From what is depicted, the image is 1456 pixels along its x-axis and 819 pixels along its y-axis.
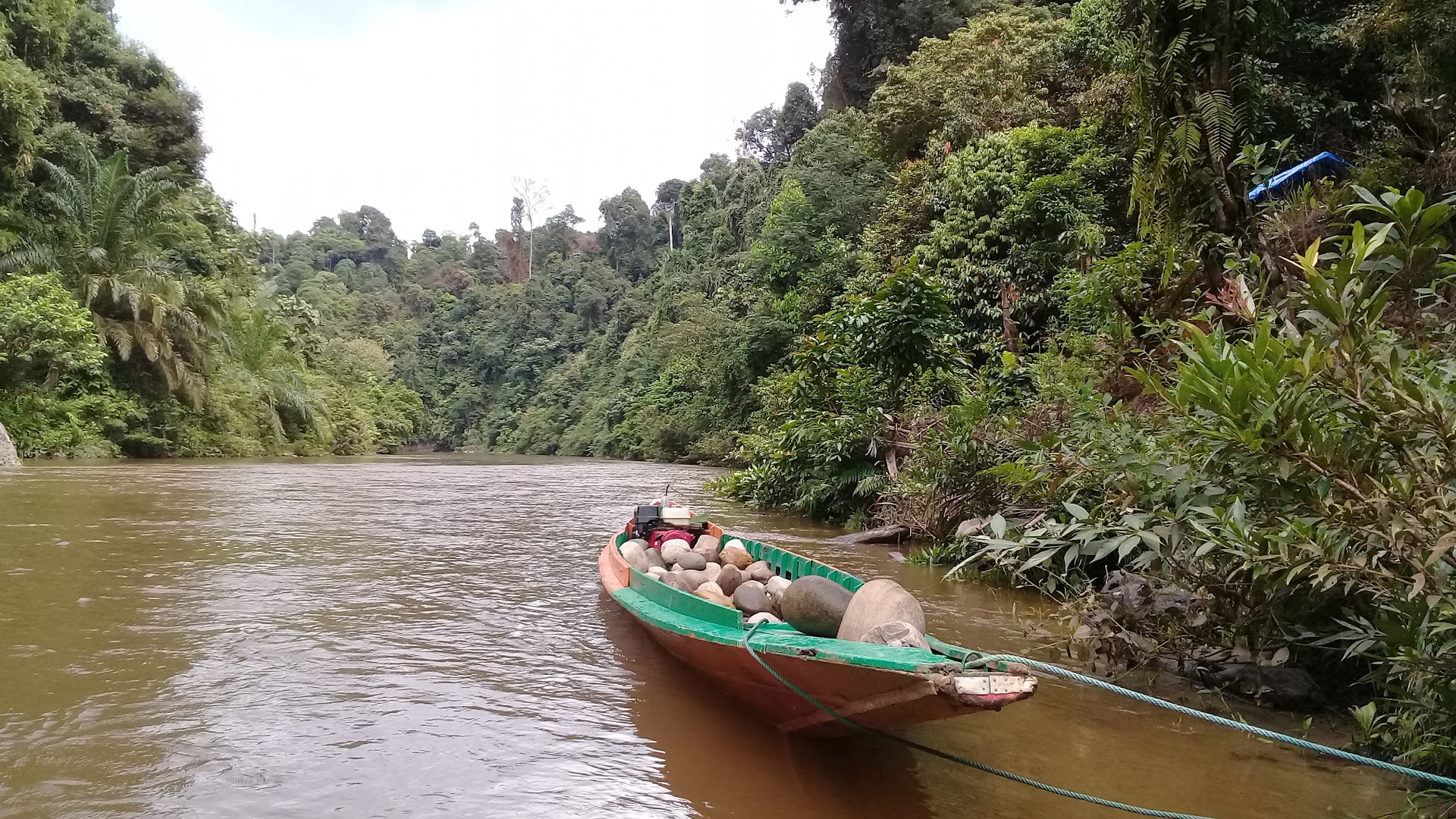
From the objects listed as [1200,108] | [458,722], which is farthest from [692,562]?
[1200,108]

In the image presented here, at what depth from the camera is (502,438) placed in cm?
4956

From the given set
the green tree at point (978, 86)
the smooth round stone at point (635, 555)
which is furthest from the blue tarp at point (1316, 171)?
the smooth round stone at point (635, 555)

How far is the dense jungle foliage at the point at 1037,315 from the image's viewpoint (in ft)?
10.5

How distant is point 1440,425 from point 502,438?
49309 millimetres

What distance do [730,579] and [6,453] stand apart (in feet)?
53.9

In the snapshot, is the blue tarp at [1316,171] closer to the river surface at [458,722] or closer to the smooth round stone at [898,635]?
the river surface at [458,722]

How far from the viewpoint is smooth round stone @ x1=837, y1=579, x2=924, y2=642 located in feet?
10.7

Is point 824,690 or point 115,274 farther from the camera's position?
point 115,274

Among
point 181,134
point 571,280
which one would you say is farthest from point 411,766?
point 571,280

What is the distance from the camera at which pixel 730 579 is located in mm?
4809

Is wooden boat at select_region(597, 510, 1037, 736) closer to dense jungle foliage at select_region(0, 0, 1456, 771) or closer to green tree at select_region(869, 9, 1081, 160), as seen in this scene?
dense jungle foliage at select_region(0, 0, 1456, 771)

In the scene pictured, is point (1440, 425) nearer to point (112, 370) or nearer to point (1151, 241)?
point (1151, 241)

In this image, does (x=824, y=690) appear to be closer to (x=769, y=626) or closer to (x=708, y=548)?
(x=769, y=626)

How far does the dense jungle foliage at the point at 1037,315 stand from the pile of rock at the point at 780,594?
954mm
